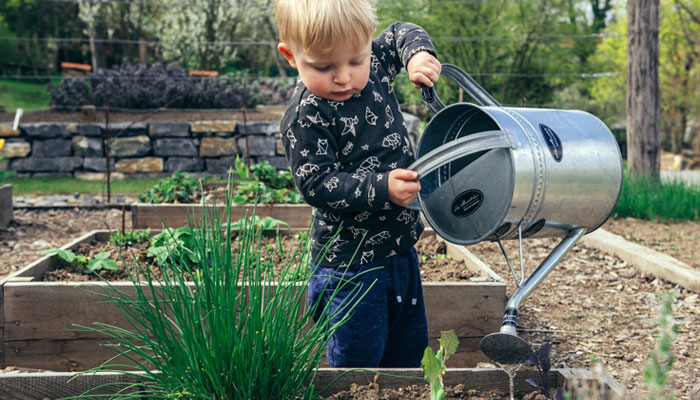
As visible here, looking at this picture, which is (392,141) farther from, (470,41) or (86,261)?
(470,41)

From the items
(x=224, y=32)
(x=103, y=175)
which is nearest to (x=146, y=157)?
(x=103, y=175)

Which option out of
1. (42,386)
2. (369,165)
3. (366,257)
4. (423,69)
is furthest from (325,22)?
(42,386)

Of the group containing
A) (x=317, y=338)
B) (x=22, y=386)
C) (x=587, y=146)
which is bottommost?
(x=22, y=386)

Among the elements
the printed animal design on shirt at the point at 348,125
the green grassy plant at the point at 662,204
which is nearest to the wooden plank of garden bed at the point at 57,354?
the printed animal design on shirt at the point at 348,125

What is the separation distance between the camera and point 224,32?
1452 cm

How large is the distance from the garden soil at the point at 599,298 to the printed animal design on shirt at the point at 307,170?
2.94 ft

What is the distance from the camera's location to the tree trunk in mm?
6211

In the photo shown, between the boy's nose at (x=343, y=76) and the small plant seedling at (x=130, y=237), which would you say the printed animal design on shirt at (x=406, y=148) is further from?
the small plant seedling at (x=130, y=237)

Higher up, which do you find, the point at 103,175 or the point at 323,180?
the point at 323,180

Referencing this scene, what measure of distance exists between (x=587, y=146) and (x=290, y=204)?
2864 millimetres

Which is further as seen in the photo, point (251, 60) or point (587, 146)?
point (251, 60)

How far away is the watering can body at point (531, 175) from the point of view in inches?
50.9

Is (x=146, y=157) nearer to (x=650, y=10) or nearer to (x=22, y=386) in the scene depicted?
(x=650, y=10)

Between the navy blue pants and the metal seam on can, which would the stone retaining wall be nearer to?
the navy blue pants
